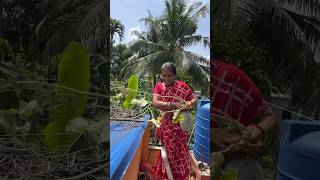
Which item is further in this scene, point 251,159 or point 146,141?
point 146,141

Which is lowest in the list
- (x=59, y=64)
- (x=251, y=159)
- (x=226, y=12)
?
(x=251, y=159)

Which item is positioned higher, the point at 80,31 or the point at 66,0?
the point at 66,0

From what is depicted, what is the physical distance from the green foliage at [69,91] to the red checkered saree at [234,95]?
54 centimetres

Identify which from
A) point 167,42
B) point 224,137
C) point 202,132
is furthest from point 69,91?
point 167,42

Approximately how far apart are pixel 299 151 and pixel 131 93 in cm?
181

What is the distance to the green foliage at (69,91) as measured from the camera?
1.47 metres

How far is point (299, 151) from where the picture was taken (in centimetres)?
129

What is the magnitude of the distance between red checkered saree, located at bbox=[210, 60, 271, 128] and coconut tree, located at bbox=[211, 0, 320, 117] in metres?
0.09

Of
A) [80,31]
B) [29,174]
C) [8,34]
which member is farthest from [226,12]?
[29,174]

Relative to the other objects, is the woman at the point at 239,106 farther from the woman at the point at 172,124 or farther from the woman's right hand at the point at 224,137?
the woman at the point at 172,124

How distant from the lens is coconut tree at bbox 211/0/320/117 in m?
1.45

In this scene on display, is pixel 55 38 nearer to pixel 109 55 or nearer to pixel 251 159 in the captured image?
pixel 109 55

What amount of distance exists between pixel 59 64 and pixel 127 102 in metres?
1.49

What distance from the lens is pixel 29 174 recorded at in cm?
148
